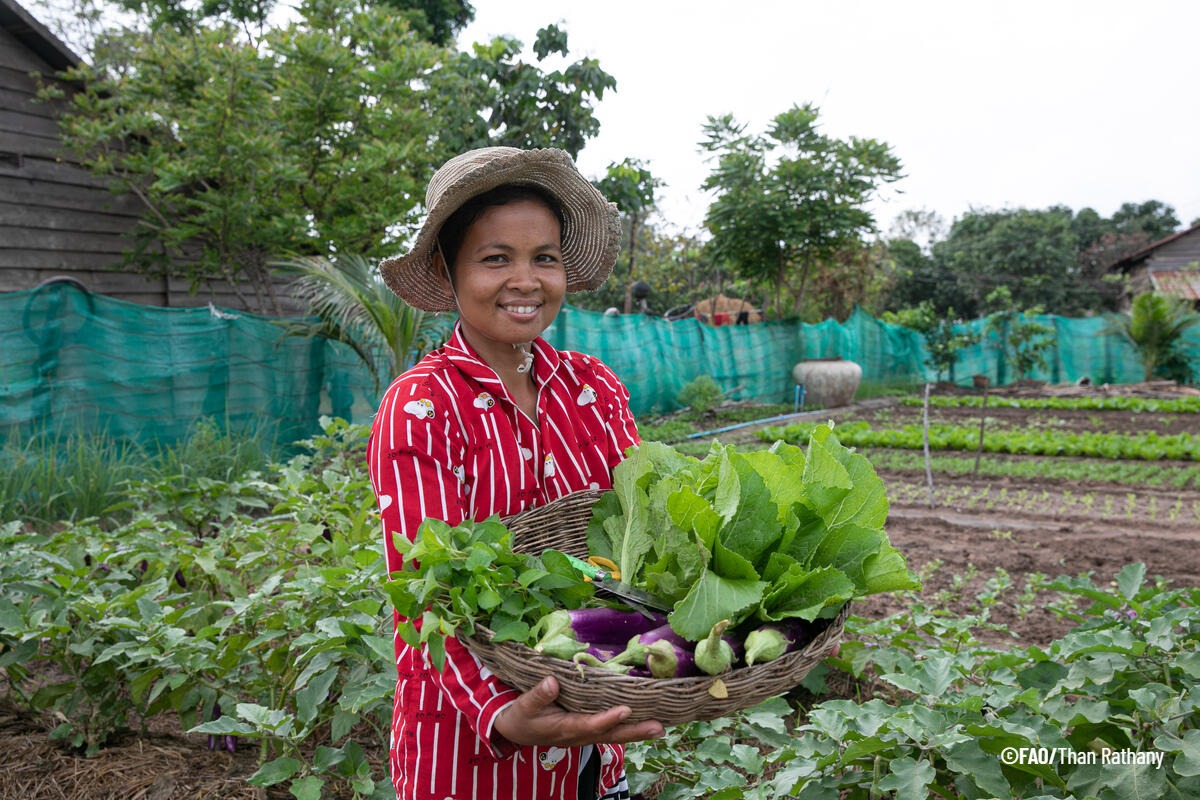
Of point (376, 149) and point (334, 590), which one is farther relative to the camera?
point (376, 149)

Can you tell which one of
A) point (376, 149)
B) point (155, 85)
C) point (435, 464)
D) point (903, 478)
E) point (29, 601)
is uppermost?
point (155, 85)

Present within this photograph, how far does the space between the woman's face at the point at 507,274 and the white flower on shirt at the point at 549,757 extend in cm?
76

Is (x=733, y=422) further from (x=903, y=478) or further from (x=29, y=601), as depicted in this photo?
(x=29, y=601)

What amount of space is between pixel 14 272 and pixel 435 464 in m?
9.18

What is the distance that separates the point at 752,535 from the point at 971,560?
178 inches

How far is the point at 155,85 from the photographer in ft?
29.2

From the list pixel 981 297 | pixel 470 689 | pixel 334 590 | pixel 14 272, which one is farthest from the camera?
pixel 981 297

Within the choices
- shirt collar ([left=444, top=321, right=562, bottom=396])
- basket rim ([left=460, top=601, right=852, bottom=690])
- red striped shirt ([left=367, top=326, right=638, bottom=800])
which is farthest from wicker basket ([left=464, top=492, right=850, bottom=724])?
shirt collar ([left=444, top=321, right=562, bottom=396])

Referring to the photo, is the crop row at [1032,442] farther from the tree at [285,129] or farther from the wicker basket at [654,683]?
the wicker basket at [654,683]

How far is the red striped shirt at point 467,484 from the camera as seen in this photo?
1.33 metres

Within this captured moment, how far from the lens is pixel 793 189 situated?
17188 mm

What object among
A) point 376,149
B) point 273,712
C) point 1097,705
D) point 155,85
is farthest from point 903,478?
point 155,85

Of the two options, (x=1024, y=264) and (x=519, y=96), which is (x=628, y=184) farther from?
(x=1024, y=264)

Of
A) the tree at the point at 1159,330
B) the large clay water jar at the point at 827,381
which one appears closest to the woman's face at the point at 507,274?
the large clay water jar at the point at 827,381
